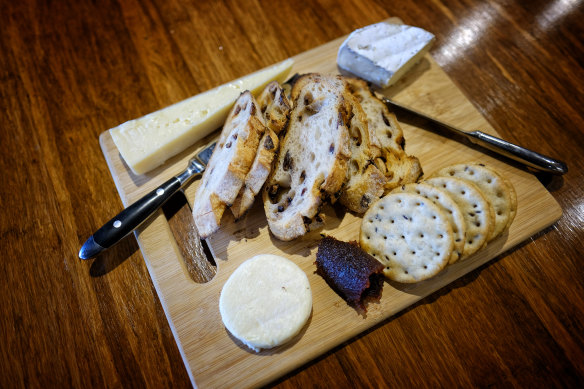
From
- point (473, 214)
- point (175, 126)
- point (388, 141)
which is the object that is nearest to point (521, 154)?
point (473, 214)

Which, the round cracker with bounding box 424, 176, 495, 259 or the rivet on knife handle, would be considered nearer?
the round cracker with bounding box 424, 176, 495, 259

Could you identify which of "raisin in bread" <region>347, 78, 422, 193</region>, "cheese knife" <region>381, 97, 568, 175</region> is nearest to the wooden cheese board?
"cheese knife" <region>381, 97, 568, 175</region>

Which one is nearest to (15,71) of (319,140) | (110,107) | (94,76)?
(94,76)

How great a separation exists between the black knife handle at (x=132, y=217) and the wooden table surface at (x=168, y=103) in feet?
0.61

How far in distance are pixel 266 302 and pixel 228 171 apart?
0.65m

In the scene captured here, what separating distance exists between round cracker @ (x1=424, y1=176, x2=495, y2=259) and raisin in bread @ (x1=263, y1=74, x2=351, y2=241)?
59 centimetres

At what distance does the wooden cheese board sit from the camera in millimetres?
1753

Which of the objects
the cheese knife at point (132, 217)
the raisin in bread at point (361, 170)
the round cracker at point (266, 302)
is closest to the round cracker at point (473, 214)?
the raisin in bread at point (361, 170)

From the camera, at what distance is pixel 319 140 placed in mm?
1971

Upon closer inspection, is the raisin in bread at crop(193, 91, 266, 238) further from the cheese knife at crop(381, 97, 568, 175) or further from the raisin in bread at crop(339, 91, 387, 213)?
the cheese knife at crop(381, 97, 568, 175)

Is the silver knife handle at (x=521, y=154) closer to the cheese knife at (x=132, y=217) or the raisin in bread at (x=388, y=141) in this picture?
the raisin in bread at (x=388, y=141)

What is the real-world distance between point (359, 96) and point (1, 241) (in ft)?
7.17

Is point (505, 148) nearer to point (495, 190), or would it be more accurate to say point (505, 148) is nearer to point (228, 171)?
point (495, 190)

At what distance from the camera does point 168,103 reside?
2586 millimetres
